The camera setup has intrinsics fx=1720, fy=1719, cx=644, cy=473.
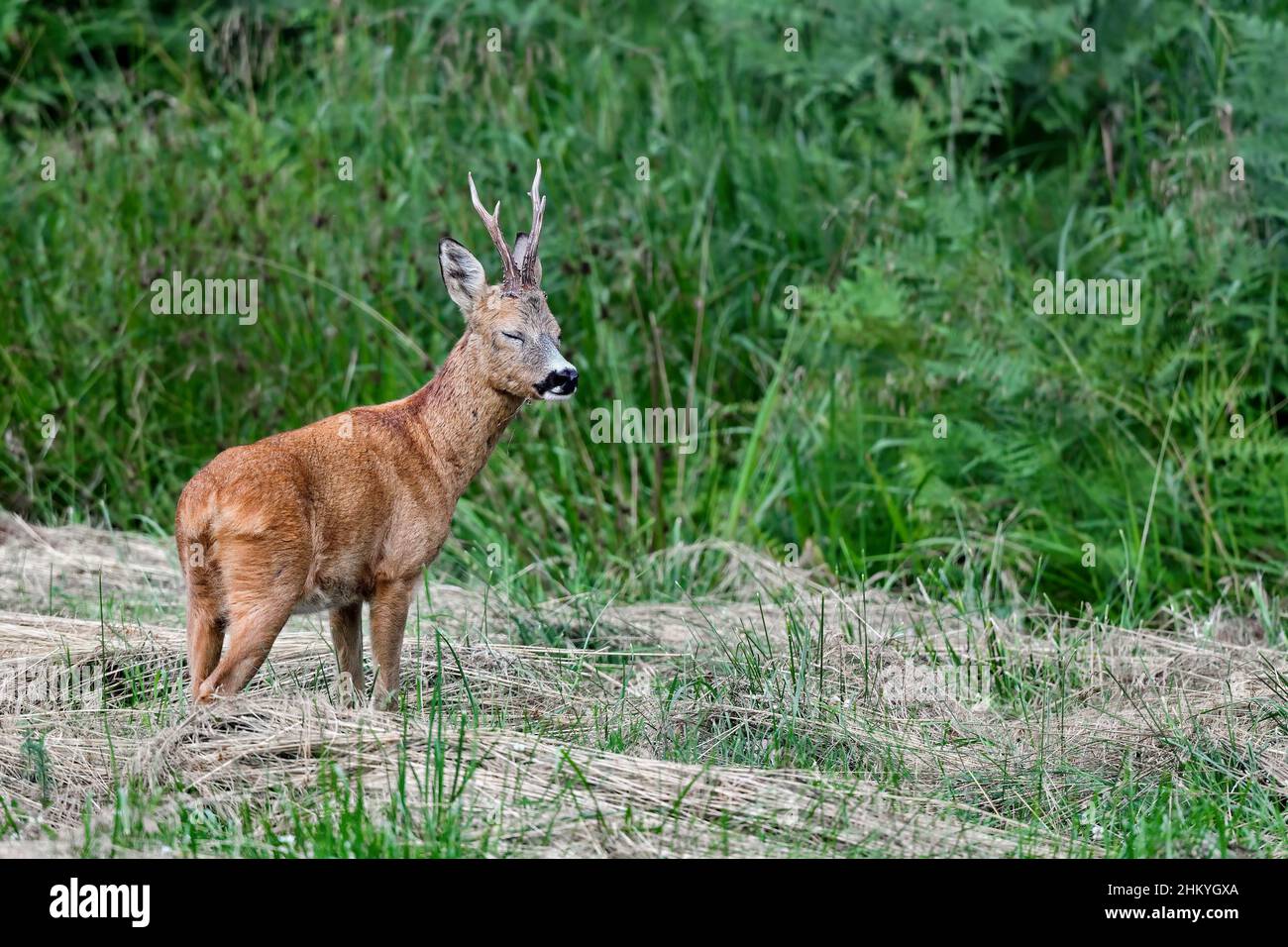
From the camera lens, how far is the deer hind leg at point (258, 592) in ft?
14.0

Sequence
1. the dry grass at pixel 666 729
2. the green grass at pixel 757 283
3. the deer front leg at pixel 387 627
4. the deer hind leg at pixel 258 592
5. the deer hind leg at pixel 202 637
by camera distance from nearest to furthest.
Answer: the dry grass at pixel 666 729 → the deer hind leg at pixel 258 592 → the deer hind leg at pixel 202 637 → the deer front leg at pixel 387 627 → the green grass at pixel 757 283

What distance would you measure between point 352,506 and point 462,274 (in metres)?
0.72

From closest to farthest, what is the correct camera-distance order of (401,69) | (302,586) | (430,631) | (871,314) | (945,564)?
(302,586), (430,631), (945,564), (871,314), (401,69)

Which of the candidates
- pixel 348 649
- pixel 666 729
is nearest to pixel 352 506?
pixel 348 649

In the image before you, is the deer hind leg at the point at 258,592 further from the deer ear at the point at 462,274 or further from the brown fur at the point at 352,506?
the deer ear at the point at 462,274

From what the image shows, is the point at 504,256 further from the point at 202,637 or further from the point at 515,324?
the point at 202,637

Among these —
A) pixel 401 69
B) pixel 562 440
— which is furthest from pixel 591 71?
pixel 562 440

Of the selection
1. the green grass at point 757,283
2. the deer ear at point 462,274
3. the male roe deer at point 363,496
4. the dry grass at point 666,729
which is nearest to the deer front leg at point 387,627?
the male roe deer at point 363,496

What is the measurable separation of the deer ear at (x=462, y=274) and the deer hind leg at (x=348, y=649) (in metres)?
0.88

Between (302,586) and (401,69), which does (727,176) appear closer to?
(401,69)

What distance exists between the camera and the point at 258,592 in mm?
4277

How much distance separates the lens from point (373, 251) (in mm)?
7898

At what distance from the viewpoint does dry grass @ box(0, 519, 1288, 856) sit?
4.06 meters
